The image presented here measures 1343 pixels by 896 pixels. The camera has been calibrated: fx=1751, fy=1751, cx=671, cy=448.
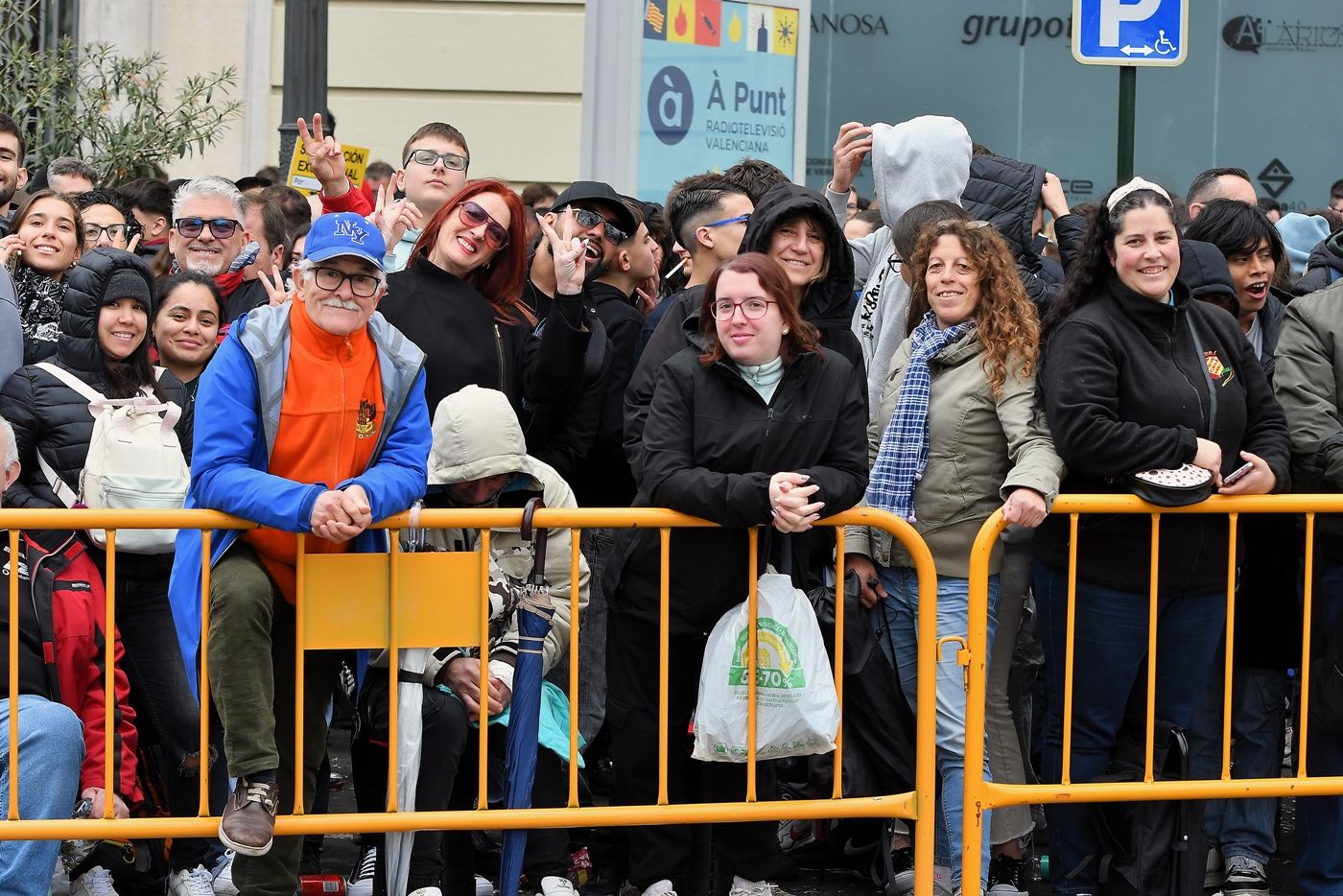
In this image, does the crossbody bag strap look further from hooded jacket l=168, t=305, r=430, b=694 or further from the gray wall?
the gray wall

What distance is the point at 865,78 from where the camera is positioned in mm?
12617

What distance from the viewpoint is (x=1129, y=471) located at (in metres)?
5.27

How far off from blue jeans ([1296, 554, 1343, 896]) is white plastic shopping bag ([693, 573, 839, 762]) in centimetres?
168

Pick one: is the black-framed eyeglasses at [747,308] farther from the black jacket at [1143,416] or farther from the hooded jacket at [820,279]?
the black jacket at [1143,416]

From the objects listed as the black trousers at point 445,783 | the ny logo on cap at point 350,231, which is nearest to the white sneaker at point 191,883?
the black trousers at point 445,783

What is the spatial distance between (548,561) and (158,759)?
1493 millimetres

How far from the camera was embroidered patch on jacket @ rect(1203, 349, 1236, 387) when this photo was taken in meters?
5.45

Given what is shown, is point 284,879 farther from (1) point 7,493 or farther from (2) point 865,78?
(2) point 865,78

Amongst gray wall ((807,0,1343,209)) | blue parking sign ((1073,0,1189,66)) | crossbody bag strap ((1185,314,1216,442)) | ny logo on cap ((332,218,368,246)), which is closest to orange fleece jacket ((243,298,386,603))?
ny logo on cap ((332,218,368,246))

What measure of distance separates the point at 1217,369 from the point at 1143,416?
32 cm

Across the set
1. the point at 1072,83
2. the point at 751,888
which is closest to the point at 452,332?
the point at 751,888

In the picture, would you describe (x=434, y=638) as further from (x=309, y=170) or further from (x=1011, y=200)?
(x=309, y=170)

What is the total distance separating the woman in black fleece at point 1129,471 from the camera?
17.6 feet

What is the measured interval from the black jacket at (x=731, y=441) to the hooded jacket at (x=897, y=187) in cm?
101
